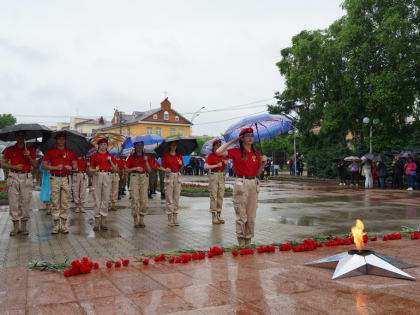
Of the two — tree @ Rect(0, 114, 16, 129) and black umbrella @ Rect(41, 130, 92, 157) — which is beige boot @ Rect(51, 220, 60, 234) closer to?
black umbrella @ Rect(41, 130, 92, 157)

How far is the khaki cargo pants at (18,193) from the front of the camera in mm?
8062

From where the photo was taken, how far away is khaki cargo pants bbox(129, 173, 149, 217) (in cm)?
915

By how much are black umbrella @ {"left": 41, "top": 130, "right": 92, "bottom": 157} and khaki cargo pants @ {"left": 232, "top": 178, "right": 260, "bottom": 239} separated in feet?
13.7

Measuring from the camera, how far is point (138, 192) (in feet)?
30.2

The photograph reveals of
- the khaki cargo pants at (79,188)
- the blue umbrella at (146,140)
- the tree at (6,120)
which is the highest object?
the tree at (6,120)

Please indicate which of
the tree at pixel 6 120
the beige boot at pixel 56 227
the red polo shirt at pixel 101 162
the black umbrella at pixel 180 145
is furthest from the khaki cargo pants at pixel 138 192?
the tree at pixel 6 120

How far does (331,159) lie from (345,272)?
2593 centimetres

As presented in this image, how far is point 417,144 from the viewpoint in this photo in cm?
2192

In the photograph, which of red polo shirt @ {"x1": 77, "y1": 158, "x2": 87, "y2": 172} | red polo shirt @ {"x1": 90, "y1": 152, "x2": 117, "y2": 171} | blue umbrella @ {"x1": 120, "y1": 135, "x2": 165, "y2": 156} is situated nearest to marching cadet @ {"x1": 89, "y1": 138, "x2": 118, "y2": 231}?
red polo shirt @ {"x1": 90, "y1": 152, "x2": 117, "y2": 171}

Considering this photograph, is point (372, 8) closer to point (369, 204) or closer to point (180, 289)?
point (369, 204)

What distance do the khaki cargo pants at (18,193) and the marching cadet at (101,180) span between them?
128 centimetres

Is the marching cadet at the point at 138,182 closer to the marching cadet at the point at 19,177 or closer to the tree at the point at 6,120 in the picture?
the marching cadet at the point at 19,177

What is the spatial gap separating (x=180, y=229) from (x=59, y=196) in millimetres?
2616

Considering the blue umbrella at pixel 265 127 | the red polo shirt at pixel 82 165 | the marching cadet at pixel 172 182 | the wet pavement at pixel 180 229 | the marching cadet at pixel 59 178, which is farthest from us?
the red polo shirt at pixel 82 165
